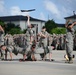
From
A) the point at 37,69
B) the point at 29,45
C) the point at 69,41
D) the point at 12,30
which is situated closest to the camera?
the point at 37,69

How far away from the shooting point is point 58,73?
42.2ft

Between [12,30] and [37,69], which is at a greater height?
[12,30]

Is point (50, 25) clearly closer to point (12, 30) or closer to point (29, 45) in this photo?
point (12, 30)

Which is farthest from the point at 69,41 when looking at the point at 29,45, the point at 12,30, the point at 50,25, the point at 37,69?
the point at 50,25

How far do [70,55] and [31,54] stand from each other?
266 cm

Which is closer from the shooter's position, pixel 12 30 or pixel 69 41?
pixel 69 41

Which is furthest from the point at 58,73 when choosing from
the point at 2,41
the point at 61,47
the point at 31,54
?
the point at 61,47

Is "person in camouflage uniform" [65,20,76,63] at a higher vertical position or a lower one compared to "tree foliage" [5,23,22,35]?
lower

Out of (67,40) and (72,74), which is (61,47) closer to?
(67,40)

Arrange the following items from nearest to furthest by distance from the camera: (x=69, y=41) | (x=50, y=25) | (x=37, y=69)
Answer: (x=37, y=69)
(x=69, y=41)
(x=50, y=25)

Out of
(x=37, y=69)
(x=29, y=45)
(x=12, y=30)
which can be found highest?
(x=12, y=30)

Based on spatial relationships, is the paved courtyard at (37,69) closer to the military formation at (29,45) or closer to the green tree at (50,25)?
the military formation at (29,45)

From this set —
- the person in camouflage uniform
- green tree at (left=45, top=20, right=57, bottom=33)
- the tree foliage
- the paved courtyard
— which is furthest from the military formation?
green tree at (left=45, top=20, right=57, bottom=33)

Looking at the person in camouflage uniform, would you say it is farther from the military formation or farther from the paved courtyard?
the paved courtyard
